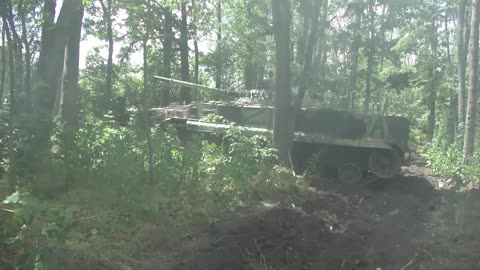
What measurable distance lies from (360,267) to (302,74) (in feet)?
23.9

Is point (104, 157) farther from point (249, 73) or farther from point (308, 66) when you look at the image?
point (249, 73)

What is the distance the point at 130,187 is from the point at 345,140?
6.69 meters

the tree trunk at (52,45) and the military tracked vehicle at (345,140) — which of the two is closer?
the tree trunk at (52,45)

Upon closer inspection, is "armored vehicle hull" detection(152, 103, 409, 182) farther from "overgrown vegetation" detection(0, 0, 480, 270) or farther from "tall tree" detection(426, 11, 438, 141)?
"tall tree" detection(426, 11, 438, 141)

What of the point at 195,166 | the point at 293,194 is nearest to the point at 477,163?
the point at 293,194

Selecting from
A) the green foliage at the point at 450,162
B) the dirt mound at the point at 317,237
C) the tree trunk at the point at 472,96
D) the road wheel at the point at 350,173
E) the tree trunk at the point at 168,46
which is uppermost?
the tree trunk at the point at 168,46

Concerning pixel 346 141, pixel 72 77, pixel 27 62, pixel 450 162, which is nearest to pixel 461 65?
pixel 450 162

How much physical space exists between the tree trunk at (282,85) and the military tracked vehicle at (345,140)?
0.87 metres

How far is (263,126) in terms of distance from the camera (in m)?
13.7

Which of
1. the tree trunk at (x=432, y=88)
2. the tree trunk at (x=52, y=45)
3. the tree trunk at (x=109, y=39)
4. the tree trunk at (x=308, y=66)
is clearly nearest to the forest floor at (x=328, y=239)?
the tree trunk at (x=308, y=66)

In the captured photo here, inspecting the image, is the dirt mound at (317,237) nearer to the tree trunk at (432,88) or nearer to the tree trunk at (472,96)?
the tree trunk at (472,96)

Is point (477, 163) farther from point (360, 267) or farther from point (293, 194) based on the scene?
point (360, 267)

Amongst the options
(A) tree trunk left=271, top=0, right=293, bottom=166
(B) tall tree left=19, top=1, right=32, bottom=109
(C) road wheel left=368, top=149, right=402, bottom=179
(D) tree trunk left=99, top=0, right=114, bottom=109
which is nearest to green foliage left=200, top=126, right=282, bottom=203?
(A) tree trunk left=271, top=0, right=293, bottom=166

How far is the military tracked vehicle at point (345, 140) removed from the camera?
40.8 feet
